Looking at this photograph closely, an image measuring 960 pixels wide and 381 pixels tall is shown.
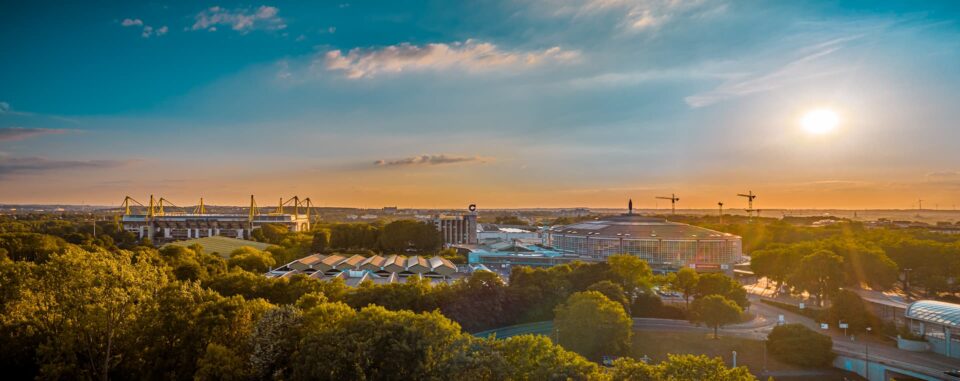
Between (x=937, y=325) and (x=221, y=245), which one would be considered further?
(x=221, y=245)

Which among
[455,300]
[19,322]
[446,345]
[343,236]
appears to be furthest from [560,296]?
[343,236]

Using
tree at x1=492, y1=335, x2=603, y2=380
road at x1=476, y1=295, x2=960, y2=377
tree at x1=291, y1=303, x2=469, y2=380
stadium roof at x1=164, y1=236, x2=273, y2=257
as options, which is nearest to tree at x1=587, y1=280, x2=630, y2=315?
road at x1=476, y1=295, x2=960, y2=377

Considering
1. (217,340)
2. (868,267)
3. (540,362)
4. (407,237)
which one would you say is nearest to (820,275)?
(868,267)

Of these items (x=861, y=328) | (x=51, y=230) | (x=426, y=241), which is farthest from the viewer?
(x=51, y=230)

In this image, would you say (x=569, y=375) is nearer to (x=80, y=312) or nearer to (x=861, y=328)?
(x=80, y=312)

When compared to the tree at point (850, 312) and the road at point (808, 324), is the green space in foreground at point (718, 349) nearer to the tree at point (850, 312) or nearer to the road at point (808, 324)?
the road at point (808, 324)

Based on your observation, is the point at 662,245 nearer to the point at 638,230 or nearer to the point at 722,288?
the point at 638,230
